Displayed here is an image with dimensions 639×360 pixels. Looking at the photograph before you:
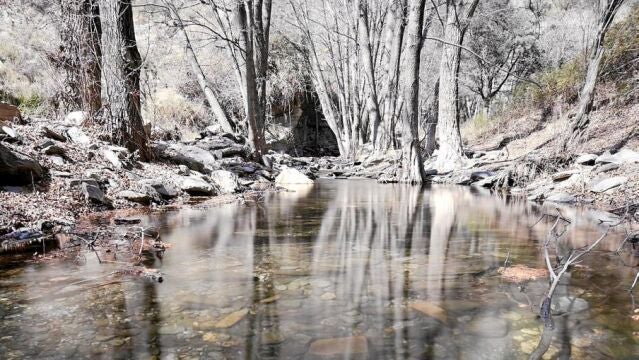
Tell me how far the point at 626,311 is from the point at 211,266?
9.79 feet

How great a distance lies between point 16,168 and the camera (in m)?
5.38

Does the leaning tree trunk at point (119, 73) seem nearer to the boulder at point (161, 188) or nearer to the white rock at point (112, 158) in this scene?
the white rock at point (112, 158)

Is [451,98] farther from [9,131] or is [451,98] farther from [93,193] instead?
[9,131]

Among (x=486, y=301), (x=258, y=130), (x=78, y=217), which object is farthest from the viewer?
(x=258, y=130)

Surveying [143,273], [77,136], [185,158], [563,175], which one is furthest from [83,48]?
[563,175]

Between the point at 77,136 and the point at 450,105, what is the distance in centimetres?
991

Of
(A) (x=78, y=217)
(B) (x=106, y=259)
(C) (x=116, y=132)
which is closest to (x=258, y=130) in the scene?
(C) (x=116, y=132)

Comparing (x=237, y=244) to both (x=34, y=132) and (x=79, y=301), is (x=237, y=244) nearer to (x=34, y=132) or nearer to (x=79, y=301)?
(x=79, y=301)

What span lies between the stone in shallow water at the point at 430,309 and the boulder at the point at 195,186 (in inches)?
239

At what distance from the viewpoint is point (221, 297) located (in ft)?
9.93

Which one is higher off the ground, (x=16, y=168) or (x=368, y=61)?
(x=368, y=61)

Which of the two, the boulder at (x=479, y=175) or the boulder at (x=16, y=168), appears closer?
the boulder at (x=16, y=168)

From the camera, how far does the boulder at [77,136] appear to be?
289 inches

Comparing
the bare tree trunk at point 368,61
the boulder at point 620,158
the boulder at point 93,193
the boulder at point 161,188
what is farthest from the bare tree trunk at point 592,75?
the boulder at point 93,193
